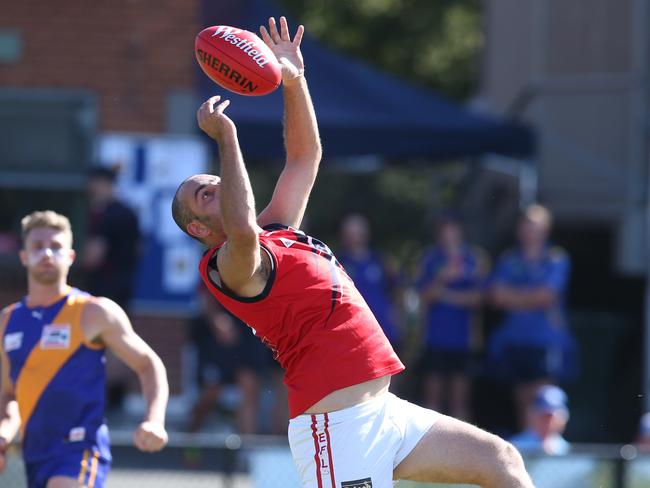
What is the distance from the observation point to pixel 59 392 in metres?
5.99

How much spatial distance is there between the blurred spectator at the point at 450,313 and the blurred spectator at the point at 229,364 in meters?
1.49

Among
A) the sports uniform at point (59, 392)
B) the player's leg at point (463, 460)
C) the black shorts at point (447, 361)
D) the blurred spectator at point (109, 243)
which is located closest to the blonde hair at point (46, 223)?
the sports uniform at point (59, 392)

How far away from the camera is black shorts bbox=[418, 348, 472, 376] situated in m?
10.8

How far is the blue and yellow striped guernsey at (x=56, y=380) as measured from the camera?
5953mm

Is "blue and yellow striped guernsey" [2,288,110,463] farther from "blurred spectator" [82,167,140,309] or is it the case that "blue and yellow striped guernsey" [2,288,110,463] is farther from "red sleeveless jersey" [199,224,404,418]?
"blurred spectator" [82,167,140,309]

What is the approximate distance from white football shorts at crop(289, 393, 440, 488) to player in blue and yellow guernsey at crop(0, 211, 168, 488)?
1.14 meters

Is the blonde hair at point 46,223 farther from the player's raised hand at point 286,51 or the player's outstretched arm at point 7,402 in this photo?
the player's raised hand at point 286,51

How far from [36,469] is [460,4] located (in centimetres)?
2258

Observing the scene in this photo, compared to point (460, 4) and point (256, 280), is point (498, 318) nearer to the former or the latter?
point (256, 280)

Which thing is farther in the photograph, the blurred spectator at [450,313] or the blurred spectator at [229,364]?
the blurred spectator at [450,313]

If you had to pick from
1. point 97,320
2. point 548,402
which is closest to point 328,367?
point 97,320

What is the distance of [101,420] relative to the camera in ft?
19.9

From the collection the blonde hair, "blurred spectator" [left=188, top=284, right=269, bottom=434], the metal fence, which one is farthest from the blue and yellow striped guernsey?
"blurred spectator" [left=188, top=284, right=269, bottom=434]

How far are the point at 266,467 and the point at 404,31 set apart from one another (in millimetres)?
20103
